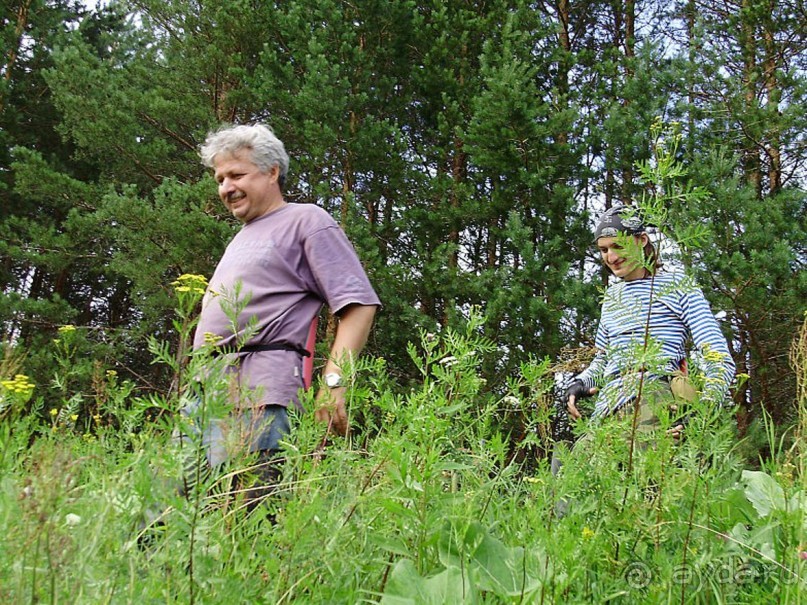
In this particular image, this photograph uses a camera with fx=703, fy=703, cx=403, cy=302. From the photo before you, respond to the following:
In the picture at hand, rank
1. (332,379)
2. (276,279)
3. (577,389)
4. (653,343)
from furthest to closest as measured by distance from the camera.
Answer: (577,389)
(276,279)
(332,379)
(653,343)

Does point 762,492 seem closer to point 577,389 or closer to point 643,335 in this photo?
point 643,335

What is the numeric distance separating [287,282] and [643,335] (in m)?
1.12

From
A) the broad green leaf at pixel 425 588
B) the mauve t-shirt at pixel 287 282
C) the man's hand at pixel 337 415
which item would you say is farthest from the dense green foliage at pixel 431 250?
the mauve t-shirt at pixel 287 282

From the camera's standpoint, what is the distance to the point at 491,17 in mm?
8992

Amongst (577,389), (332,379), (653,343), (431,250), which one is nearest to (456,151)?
(431,250)

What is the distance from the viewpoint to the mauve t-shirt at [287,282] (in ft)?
7.12

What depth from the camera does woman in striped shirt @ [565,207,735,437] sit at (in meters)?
1.55

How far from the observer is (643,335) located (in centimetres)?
177

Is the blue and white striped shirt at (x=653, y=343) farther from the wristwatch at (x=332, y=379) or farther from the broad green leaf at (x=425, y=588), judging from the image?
the wristwatch at (x=332, y=379)

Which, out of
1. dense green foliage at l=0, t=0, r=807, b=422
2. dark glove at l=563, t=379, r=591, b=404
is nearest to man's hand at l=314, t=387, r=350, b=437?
dark glove at l=563, t=379, r=591, b=404

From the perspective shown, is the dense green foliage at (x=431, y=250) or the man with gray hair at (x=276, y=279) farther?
the man with gray hair at (x=276, y=279)

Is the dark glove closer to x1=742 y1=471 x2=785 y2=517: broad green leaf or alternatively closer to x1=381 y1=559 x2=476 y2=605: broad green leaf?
x1=742 y1=471 x2=785 y2=517: broad green leaf

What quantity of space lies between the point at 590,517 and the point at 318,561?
1.84ft

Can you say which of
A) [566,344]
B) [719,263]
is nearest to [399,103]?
[566,344]
